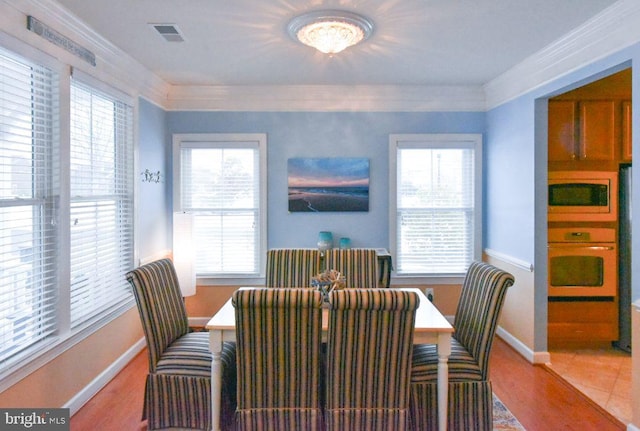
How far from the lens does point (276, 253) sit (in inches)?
132

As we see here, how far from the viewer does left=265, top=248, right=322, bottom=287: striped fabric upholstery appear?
3307 mm

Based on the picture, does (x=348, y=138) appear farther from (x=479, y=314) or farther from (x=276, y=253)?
(x=479, y=314)

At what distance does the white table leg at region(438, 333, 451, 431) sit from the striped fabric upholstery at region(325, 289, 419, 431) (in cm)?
28

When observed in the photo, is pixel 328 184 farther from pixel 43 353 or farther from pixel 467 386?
pixel 43 353

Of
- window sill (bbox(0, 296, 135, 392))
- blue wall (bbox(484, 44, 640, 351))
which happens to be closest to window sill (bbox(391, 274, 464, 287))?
blue wall (bbox(484, 44, 640, 351))

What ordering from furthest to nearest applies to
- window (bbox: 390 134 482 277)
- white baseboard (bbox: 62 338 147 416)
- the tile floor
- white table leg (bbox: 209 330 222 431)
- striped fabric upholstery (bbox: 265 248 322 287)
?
window (bbox: 390 134 482 277)
striped fabric upholstery (bbox: 265 248 322 287)
the tile floor
white baseboard (bbox: 62 338 147 416)
white table leg (bbox: 209 330 222 431)

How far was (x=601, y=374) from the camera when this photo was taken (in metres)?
3.34

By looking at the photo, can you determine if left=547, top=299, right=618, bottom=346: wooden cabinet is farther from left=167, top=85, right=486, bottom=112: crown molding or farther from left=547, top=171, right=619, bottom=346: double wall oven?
left=167, top=85, right=486, bottom=112: crown molding

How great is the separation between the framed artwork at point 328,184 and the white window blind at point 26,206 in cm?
231

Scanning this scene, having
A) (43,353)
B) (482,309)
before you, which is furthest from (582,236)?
(43,353)

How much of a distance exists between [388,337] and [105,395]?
2.19m

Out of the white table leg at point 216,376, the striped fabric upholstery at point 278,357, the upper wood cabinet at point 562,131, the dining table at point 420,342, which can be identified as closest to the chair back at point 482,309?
the dining table at point 420,342

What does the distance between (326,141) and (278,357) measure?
9.32 feet

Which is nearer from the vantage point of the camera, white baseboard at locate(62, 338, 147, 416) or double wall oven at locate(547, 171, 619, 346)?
white baseboard at locate(62, 338, 147, 416)
